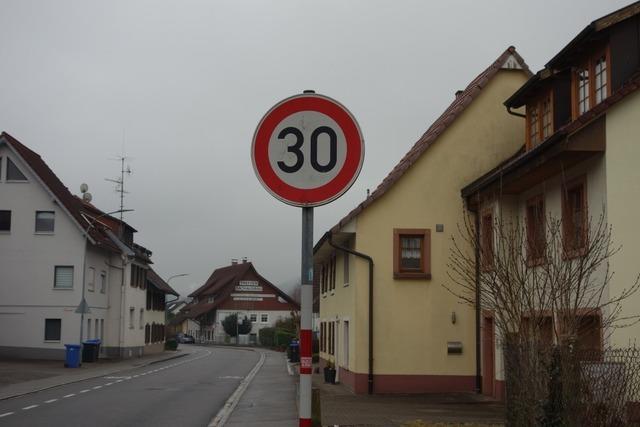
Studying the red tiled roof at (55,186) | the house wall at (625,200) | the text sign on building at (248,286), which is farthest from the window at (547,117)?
the text sign on building at (248,286)

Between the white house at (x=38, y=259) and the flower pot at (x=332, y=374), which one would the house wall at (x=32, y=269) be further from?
the flower pot at (x=332, y=374)

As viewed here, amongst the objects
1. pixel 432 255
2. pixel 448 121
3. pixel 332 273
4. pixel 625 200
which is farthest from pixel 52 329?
pixel 625 200

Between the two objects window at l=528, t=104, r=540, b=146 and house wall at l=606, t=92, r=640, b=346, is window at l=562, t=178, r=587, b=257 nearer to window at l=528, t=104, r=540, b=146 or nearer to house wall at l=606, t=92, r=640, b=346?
house wall at l=606, t=92, r=640, b=346

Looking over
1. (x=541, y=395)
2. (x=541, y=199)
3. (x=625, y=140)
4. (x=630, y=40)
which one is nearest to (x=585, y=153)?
(x=625, y=140)

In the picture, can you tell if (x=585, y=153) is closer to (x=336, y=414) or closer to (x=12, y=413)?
(x=336, y=414)

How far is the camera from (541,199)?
1880 cm

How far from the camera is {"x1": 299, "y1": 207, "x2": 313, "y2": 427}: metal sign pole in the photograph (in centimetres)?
431

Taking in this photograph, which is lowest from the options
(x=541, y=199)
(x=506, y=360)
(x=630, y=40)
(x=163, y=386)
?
(x=163, y=386)

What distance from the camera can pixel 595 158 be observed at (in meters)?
15.1

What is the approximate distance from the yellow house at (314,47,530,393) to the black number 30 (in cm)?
1923

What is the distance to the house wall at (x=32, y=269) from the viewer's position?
43.7 meters

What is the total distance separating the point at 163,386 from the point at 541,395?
20997 mm

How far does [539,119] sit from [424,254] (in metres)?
5.78

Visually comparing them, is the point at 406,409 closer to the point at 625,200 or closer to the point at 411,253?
the point at 411,253
